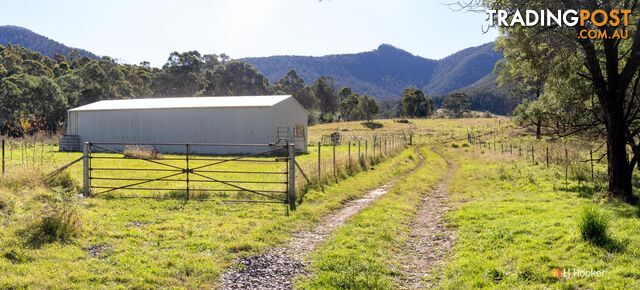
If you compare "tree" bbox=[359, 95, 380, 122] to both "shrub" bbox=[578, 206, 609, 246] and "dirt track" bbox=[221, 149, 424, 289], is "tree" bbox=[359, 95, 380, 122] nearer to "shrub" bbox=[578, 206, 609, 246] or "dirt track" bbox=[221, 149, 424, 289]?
"dirt track" bbox=[221, 149, 424, 289]

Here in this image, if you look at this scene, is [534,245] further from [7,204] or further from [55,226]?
[7,204]

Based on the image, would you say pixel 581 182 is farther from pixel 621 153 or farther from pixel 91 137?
pixel 91 137

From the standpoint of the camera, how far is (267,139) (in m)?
32.3

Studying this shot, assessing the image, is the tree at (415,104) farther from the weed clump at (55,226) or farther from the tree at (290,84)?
the weed clump at (55,226)

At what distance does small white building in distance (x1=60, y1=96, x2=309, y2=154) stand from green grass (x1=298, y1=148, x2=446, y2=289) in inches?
810

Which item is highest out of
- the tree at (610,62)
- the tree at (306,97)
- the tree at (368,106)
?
the tree at (306,97)

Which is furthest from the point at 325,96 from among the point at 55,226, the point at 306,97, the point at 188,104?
the point at 55,226

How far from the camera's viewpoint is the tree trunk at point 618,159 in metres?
12.2

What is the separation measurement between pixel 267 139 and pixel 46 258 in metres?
25.6

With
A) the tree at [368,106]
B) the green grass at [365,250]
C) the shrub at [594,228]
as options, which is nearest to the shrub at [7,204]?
the green grass at [365,250]

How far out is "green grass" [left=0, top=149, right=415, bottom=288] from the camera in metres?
6.21

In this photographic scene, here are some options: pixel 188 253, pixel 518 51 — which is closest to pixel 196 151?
pixel 518 51

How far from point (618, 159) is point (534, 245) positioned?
6.87 meters

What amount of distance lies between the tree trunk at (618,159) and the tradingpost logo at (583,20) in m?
2.21
